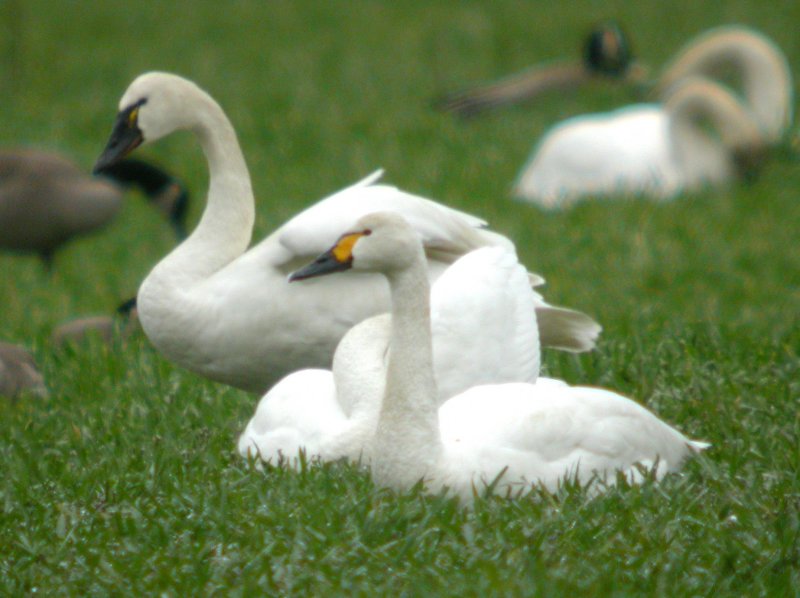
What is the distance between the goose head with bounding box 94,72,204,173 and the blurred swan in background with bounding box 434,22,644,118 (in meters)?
7.64

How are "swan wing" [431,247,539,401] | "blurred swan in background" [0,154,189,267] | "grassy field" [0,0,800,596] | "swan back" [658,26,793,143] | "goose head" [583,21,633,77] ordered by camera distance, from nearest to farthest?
"grassy field" [0,0,800,596] → "swan wing" [431,247,539,401] → "blurred swan in background" [0,154,189,267] → "swan back" [658,26,793,143] → "goose head" [583,21,633,77]

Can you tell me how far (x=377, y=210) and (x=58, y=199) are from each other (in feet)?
17.4

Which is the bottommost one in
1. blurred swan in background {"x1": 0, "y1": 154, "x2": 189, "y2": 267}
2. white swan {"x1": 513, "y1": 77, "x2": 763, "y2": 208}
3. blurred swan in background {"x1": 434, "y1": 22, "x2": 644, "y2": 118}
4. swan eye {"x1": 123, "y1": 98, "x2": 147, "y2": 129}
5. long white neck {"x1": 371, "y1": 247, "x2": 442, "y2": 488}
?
blurred swan in background {"x1": 434, "y1": 22, "x2": 644, "y2": 118}

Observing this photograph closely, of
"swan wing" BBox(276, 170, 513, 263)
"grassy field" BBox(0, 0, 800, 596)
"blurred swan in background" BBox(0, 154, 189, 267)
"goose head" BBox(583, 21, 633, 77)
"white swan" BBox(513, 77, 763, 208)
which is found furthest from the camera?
"goose head" BBox(583, 21, 633, 77)

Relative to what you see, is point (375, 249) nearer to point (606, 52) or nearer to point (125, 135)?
point (125, 135)

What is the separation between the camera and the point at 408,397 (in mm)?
3889

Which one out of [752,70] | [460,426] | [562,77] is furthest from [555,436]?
[562,77]

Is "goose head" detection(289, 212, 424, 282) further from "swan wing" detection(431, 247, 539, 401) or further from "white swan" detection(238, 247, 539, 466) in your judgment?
"swan wing" detection(431, 247, 539, 401)

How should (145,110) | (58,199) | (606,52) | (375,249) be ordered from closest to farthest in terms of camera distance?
(375,249) → (145,110) → (58,199) → (606,52)

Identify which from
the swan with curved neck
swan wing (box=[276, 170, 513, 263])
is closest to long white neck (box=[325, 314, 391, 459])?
swan wing (box=[276, 170, 513, 263])

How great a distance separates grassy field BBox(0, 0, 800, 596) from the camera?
341cm

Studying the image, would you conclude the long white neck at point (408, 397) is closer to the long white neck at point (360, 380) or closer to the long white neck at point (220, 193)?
the long white neck at point (360, 380)

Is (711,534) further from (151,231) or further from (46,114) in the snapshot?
(46,114)

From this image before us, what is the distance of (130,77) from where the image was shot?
1476 centimetres
